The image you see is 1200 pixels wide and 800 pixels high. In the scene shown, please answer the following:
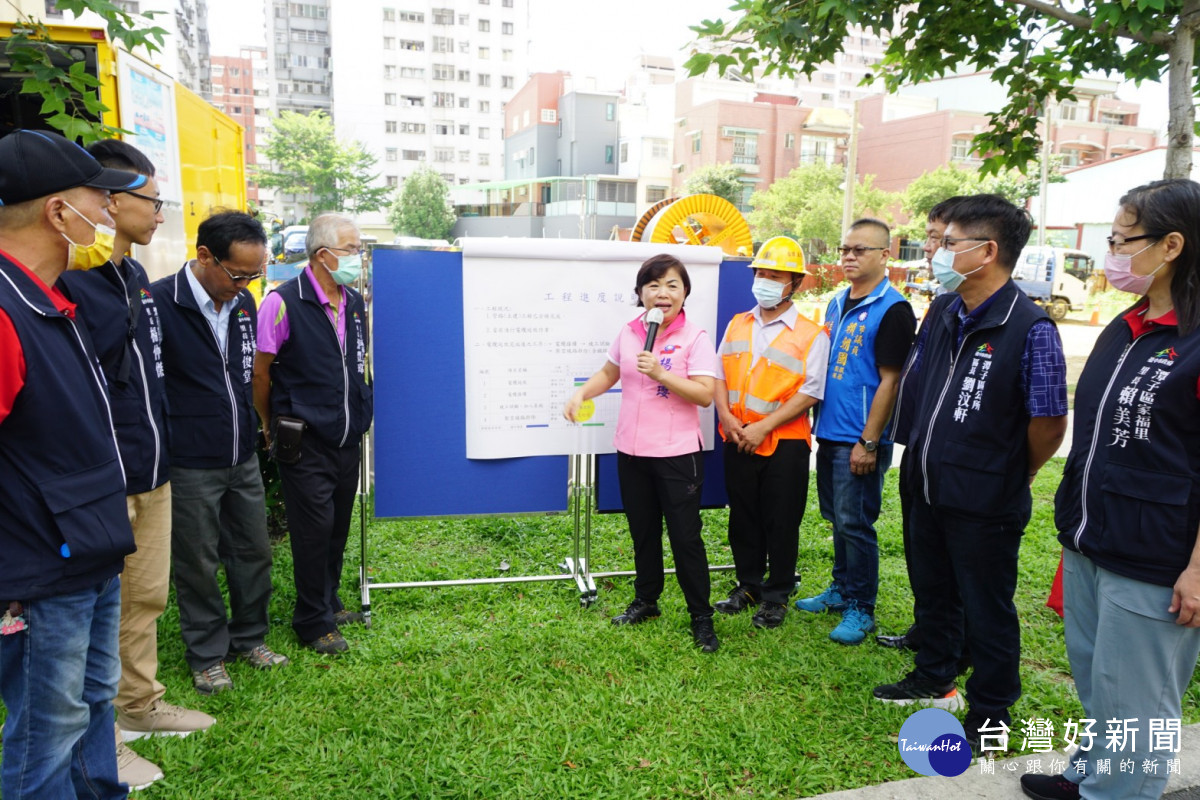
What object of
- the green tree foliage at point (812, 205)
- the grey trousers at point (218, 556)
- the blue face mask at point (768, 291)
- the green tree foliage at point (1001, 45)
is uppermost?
the green tree foliage at point (812, 205)

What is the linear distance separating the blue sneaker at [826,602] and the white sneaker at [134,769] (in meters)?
3.08

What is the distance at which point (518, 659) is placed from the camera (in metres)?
3.69

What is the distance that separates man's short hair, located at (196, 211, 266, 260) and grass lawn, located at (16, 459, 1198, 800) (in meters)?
1.84

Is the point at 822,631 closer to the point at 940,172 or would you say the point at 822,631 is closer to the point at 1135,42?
the point at 1135,42

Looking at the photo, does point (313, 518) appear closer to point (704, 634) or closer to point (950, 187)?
point (704, 634)

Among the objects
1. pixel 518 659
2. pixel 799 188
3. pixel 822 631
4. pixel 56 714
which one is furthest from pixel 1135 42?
pixel 799 188

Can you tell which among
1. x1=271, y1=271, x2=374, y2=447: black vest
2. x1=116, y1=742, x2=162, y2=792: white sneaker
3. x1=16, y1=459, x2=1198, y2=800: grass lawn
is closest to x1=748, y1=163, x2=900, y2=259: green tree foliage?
x1=16, y1=459, x2=1198, y2=800: grass lawn

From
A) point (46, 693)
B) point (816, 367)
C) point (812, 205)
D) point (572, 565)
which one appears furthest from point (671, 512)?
point (812, 205)

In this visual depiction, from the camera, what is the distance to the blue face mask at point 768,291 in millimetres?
3883

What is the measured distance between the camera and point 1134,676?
2.35m

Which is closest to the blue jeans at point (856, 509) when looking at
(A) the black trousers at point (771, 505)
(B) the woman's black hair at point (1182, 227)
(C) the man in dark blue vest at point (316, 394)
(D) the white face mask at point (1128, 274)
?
(A) the black trousers at point (771, 505)

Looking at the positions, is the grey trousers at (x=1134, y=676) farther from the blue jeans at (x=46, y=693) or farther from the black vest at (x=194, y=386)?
the black vest at (x=194, y=386)

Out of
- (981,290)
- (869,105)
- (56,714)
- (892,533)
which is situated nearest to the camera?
(56,714)

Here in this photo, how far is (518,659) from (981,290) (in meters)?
2.54
